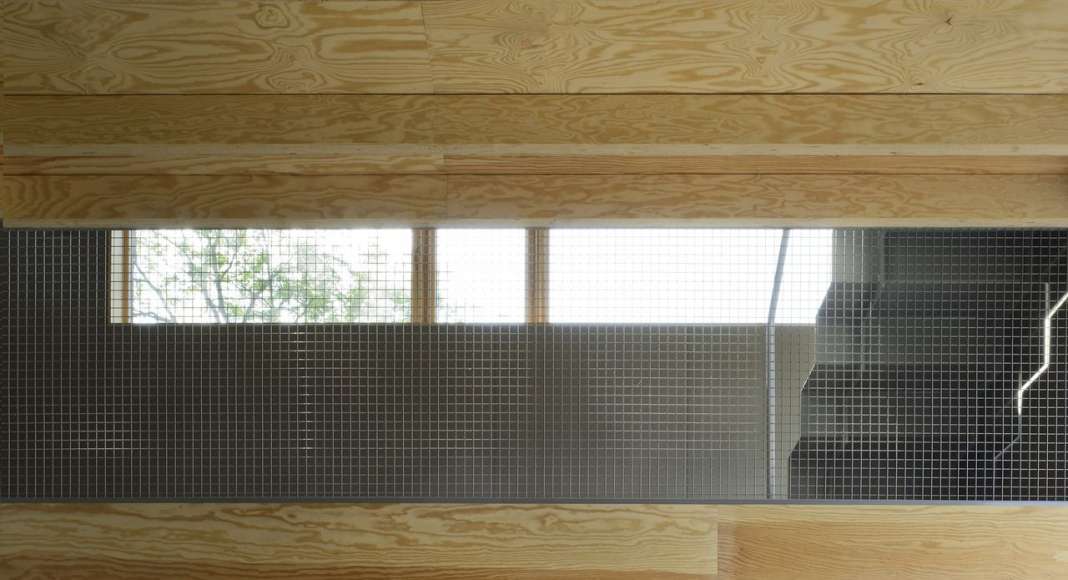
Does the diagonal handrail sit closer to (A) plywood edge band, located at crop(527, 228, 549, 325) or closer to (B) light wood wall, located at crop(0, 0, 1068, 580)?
(B) light wood wall, located at crop(0, 0, 1068, 580)

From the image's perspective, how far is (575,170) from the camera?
3.26 meters

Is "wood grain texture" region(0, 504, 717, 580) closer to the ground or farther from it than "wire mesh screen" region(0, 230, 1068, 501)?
closer to the ground

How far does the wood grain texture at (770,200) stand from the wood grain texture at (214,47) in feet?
2.96

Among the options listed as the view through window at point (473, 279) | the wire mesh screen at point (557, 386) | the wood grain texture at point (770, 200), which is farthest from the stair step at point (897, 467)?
the wood grain texture at point (770, 200)

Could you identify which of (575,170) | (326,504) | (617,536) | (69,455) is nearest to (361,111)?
(575,170)

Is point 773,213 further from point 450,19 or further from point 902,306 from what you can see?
point 450,19

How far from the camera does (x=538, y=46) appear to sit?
2.12 m

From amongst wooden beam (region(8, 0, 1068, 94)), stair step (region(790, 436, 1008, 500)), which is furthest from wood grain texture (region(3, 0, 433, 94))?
stair step (region(790, 436, 1008, 500))

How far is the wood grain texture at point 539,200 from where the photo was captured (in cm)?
322

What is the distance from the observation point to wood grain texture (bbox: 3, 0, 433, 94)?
2043 millimetres

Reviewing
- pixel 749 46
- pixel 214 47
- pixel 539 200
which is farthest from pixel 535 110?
pixel 539 200

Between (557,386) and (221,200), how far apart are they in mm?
1396

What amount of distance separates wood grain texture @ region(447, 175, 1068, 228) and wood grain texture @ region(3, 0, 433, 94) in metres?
0.90

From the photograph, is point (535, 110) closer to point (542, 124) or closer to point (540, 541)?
point (542, 124)
